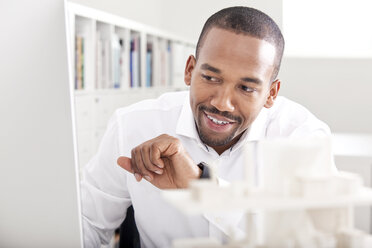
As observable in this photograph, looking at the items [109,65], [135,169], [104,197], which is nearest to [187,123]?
[135,169]

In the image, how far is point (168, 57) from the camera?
1096mm

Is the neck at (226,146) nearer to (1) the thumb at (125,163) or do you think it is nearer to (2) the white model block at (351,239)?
(1) the thumb at (125,163)

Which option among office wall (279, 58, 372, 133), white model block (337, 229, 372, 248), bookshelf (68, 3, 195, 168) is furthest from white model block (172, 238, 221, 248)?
bookshelf (68, 3, 195, 168)

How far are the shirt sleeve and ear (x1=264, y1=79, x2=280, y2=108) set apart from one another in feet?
1.12

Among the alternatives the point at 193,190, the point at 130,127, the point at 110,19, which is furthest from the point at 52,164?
the point at 110,19

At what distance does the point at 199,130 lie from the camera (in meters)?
0.88

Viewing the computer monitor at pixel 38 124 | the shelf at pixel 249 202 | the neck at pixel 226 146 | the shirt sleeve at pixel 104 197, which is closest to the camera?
the shelf at pixel 249 202

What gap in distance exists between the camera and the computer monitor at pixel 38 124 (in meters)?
0.75

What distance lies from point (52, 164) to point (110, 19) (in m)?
0.55

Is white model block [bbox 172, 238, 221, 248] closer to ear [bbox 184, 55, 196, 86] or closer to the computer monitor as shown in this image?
the computer monitor

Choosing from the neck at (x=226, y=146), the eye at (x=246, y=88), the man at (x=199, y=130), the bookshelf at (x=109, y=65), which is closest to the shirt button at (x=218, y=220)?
the man at (x=199, y=130)

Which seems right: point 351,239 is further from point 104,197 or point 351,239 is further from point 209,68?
point 104,197

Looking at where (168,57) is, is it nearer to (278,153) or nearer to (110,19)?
(110,19)

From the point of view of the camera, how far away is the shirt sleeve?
99 centimetres
